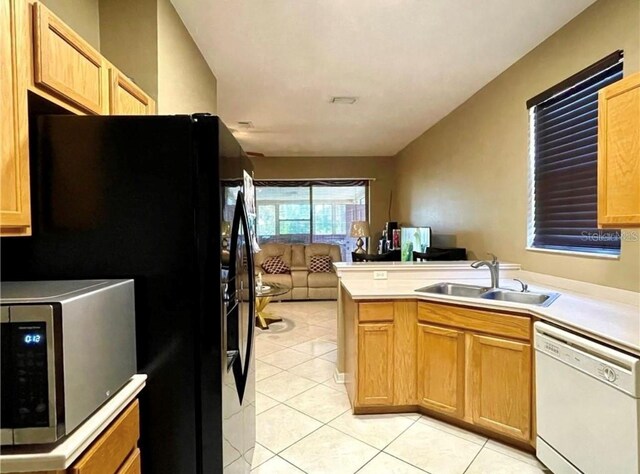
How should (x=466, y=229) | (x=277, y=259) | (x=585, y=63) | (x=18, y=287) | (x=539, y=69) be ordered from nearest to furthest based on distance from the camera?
(x=18, y=287) → (x=585, y=63) → (x=539, y=69) → (x=466, y=229) → (x=277, y=259)

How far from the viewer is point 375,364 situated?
7.92 ft

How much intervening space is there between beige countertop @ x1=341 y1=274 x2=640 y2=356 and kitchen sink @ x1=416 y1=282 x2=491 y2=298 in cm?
10

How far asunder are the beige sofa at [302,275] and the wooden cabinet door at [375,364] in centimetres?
346

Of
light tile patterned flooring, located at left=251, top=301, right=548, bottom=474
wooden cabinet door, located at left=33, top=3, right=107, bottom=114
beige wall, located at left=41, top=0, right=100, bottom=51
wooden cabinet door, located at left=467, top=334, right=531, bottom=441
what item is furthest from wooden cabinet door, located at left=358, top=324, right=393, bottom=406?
beige wall, located at left=41, top=0, right=100, bottom=51

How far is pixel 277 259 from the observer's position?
650 cm

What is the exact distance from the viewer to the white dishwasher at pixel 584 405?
54.3 inches

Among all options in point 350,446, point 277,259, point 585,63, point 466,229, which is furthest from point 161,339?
point 277,259

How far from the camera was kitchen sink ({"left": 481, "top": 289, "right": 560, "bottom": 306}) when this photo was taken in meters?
2.23

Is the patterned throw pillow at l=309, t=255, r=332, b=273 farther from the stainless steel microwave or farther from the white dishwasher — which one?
the stainless steel microwave

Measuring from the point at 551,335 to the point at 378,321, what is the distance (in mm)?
998

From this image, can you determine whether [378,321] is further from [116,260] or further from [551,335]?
[116,260]

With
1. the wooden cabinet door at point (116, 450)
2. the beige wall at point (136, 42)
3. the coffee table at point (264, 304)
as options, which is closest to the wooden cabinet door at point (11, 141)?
the wooden cabinet door at point (116, 450)

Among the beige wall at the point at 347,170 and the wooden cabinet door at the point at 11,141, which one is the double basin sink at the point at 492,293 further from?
the beige wall at the point at 347,170

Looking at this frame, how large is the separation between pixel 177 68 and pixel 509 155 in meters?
2.73
